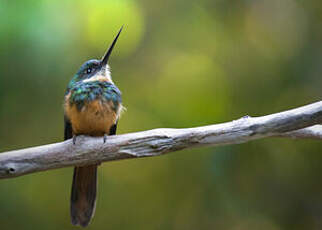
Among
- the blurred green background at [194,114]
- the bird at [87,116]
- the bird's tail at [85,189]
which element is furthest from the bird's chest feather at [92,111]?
the blurred green background at [194,114]

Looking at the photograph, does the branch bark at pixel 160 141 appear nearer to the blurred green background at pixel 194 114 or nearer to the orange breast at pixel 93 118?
the orange breast at pixel 93 118

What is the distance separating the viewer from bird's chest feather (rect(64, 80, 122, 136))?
84.4 inches

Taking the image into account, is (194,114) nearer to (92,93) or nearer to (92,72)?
(92,72)

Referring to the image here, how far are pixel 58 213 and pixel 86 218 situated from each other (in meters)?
1.00

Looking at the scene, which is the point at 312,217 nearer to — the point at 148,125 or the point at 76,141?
the point at 148,125

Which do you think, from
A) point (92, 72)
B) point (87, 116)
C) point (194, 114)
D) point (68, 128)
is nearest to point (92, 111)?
point (87, 116)

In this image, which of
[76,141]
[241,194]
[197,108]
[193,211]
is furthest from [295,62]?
[76,141]

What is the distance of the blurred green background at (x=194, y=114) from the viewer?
310 centimetres

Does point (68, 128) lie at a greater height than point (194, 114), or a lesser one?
lesser

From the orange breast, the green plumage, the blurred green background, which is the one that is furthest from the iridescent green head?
the blurred green background

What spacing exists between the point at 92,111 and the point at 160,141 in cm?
47

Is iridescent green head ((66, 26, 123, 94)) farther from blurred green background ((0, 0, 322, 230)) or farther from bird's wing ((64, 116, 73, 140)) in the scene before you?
blurred green background ((0, 0, 322, 230))

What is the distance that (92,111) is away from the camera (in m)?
2.15

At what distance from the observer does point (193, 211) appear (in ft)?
10.5
